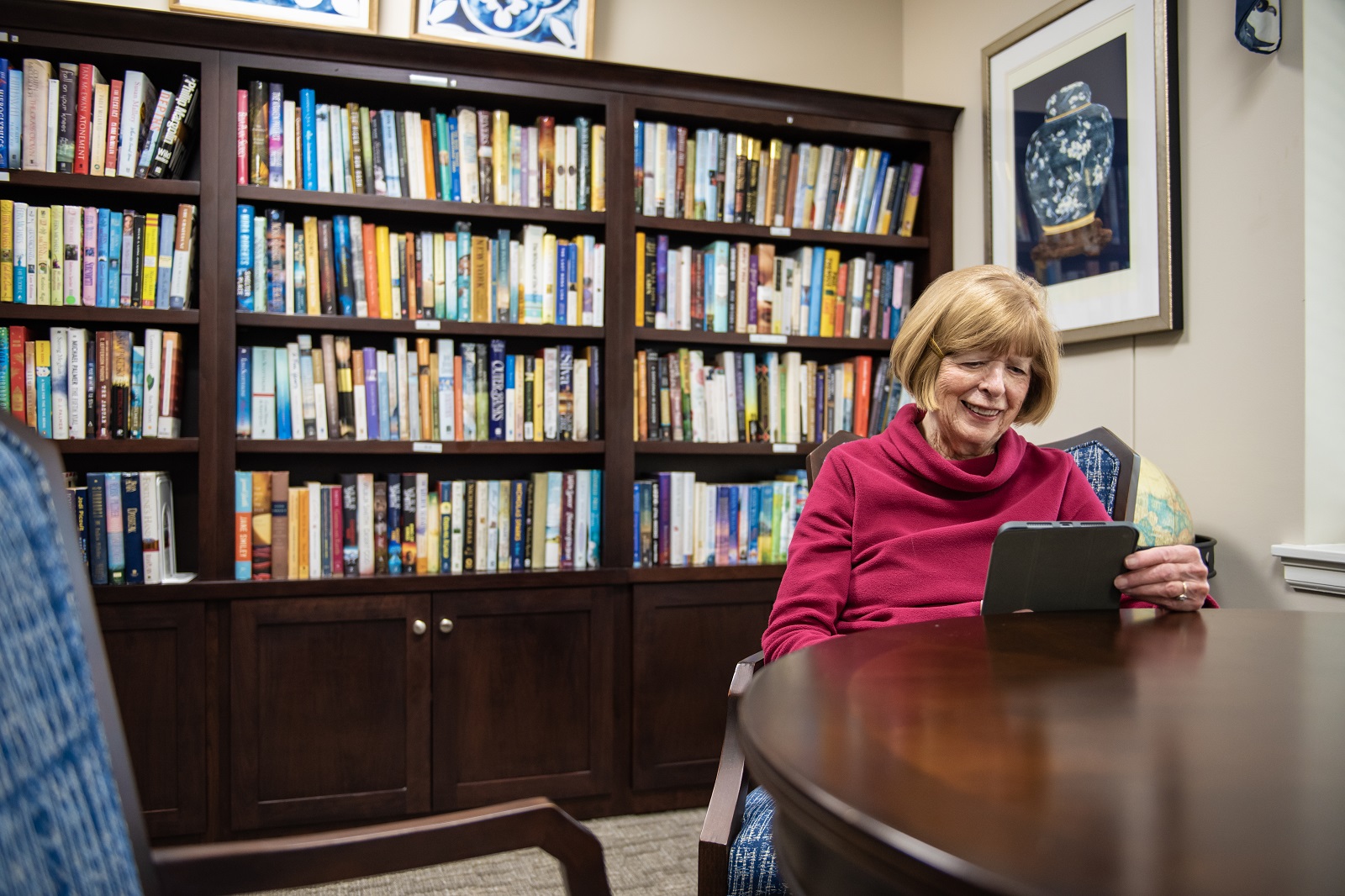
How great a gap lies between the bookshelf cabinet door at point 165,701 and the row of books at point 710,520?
4.05 feet

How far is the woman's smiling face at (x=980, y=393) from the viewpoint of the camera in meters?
1.49

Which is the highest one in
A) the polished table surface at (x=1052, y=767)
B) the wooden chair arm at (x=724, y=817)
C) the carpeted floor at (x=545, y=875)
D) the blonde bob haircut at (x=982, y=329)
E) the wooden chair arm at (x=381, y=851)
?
the blonde bob haircut at (x=982, y=329)

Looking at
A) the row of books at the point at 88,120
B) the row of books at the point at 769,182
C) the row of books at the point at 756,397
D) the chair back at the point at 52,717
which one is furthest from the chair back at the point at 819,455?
the row of books at the point at 88,120

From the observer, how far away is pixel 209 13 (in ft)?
7.69

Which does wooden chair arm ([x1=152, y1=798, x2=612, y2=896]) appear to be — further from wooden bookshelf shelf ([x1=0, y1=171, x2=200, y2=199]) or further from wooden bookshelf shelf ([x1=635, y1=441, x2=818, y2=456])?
wooden bookshelf shelf ([x1=0, y1=171, x2=200, y2=199])

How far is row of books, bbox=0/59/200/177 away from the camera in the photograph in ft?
7.34

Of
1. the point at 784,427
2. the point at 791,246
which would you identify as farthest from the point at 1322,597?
the point at 791,246

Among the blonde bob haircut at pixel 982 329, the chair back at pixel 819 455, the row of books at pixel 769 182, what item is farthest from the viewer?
the row of books at pixel 769 182

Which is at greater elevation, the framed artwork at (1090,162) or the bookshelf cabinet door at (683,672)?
the framed artwork at (1090,162)

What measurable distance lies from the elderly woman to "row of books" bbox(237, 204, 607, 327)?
1.29 metres

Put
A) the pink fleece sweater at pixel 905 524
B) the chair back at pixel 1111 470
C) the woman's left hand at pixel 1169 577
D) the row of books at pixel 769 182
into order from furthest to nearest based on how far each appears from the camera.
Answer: the row of books at pixel 769 182 < the chair back at pixel 1111 470 < the pink fleece sweater at pixel 905 524 < the woman's left hand at pixel 1169 577

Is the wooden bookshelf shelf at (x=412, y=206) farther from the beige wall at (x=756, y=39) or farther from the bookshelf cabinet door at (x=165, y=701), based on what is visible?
the bookshelf cabinet door at (x=165, y=701)

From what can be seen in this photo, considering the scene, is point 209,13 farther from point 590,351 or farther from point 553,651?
point 553,651

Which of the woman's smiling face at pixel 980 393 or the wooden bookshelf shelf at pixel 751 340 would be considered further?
the wooden bookshelf shelf at pixel 751 340
